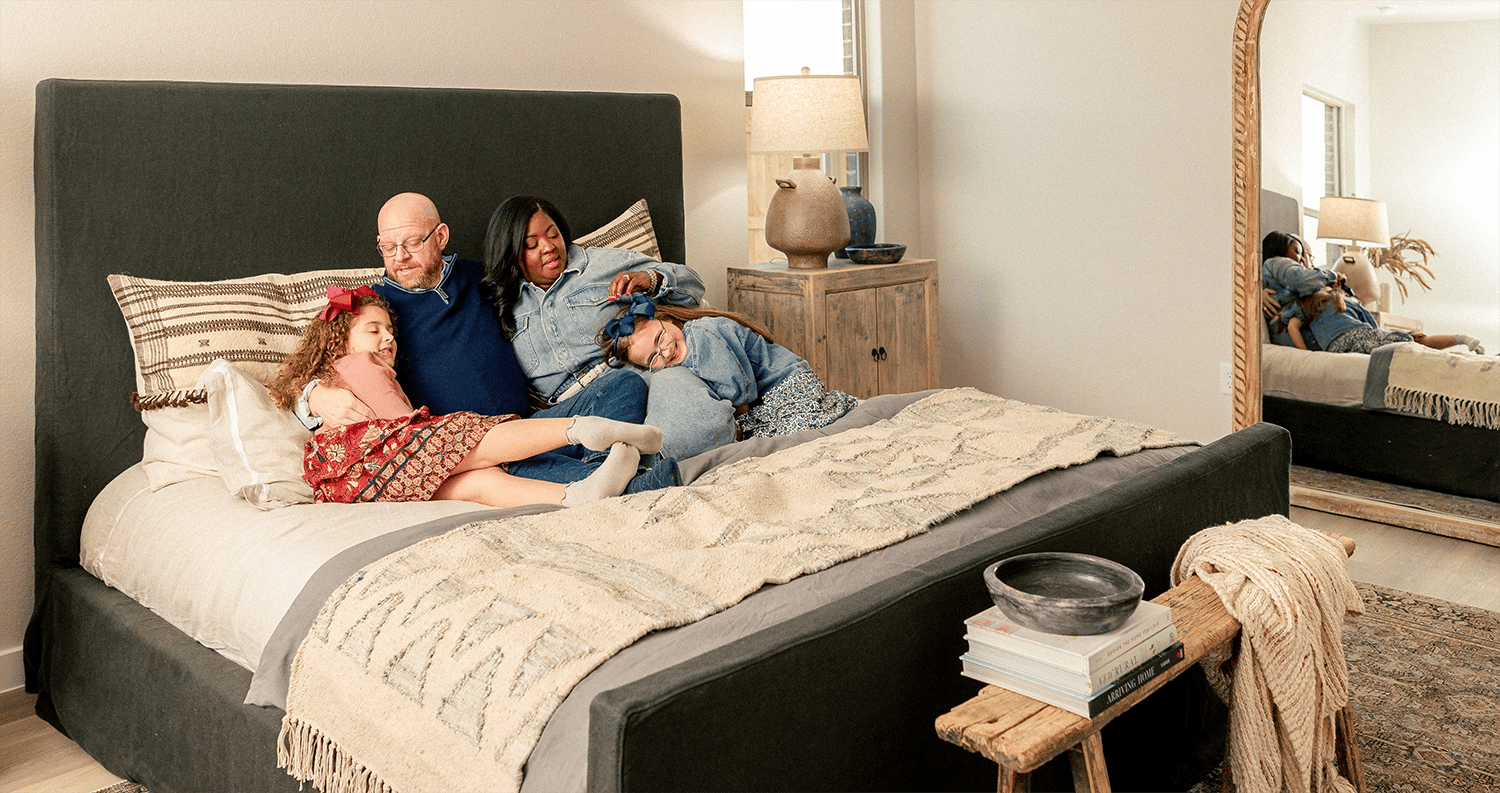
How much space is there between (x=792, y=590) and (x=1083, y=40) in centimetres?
321

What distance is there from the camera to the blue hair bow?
118 inches

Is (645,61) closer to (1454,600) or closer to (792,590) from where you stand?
(792,590)

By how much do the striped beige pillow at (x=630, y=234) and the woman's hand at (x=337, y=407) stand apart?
1.03m

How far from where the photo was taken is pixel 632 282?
3145mm

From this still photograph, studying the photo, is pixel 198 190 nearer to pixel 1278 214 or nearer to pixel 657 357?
pixel 657 357

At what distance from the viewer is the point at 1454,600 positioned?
3211 millimetres

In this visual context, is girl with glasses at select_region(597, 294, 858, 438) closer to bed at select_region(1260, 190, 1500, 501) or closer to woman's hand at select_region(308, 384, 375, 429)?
woman's hand at select_region(308, 384, 375, 429)

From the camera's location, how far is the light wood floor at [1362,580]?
97.7 inches

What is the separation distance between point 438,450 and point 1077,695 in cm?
137

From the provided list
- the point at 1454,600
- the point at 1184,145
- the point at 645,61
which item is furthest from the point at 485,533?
the point at 1184,145

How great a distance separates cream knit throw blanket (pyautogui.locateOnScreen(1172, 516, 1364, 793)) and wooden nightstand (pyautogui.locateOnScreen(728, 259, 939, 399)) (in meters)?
2.01

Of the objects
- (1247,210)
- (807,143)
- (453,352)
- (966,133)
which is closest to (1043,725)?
(453,352)

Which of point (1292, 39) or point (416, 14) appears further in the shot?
point (1292, 39)

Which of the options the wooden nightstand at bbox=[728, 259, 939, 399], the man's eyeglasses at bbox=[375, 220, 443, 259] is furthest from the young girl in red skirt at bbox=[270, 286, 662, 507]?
the wooden nightstand at bbox=[728, 259, 939, 399]
